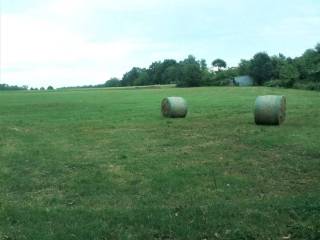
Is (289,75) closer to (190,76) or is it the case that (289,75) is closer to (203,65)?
(190,76)

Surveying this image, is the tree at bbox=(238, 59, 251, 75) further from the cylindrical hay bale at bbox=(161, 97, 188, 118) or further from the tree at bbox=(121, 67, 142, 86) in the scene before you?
the cylindrical hay bale at bbox=(161, 97, 188, 118)

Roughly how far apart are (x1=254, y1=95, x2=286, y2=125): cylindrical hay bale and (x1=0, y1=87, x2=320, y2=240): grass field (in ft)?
6.75

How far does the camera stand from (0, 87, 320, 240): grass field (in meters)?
7.14

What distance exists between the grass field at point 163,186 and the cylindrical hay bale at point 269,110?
6.75 ft

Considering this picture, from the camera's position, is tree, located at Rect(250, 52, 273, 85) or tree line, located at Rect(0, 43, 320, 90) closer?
tree line, located at Rect(0, 43, 320, 90)

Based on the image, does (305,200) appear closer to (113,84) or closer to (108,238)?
(108,238)

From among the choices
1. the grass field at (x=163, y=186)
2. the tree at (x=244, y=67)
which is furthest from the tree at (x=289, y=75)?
the grass field at (x=163, y=186)

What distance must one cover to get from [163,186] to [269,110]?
11387 mm

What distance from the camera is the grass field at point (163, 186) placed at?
714 centimetres

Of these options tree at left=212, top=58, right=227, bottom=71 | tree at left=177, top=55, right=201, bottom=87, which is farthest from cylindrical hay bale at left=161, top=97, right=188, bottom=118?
tree at left=212, top=58, right=227, bottom=71

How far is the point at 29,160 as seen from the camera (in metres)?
13.1

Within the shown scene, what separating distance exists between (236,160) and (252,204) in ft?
13.8

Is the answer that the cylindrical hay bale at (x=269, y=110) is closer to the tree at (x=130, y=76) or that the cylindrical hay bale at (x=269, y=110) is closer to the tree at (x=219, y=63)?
the tree at (x=130, y=76)

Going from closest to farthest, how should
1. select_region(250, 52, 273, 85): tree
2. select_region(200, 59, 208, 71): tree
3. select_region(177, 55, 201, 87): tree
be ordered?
select_region(250, 52, 273, 85): tree < select_region(177, 55, 201, 87): tree < select_region(200, 59, 208, 71): tree
